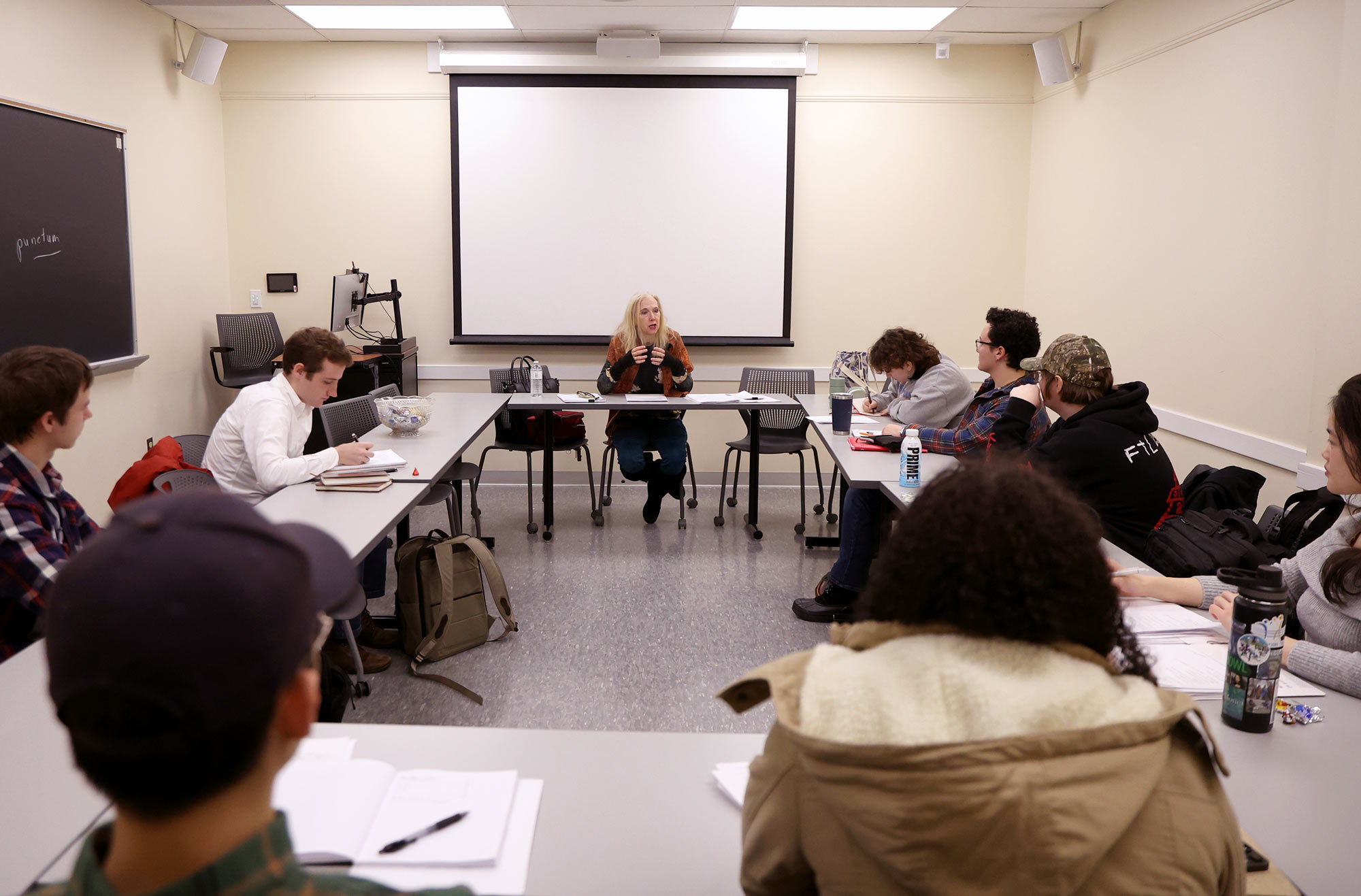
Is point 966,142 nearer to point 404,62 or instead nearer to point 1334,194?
point 1334,194

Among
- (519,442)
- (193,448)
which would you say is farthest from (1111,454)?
(519,442)

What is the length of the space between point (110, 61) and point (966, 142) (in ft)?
15.9

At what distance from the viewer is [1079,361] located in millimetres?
2895

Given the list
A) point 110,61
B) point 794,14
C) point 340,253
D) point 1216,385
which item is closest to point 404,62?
point 340,253

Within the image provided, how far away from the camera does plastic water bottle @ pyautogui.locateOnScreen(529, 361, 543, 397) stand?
5.20 meters

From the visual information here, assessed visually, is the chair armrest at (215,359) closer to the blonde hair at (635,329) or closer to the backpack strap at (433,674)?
the blonde hair at (635,329)

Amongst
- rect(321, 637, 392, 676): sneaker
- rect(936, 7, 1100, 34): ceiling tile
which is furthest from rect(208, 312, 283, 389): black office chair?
rect(936, 7, 1100, 34): ceiling tile

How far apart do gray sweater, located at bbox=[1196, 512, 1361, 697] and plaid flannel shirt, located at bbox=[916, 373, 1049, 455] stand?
1521 millimetres

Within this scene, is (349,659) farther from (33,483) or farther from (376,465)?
(33,483)

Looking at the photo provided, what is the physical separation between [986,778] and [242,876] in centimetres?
57

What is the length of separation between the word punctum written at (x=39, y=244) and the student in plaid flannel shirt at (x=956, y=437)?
144 inches

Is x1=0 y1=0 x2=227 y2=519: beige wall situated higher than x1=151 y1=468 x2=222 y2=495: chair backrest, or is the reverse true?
x1=0 y1=0 x2=227 y2=519: beige wall

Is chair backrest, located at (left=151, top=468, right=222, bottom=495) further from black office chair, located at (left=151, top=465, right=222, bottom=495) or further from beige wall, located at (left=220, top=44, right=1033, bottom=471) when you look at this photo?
beige wall, located at (left=220, top=44, right=1033, bottom=471)

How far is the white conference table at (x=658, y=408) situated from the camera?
16.4 ft
